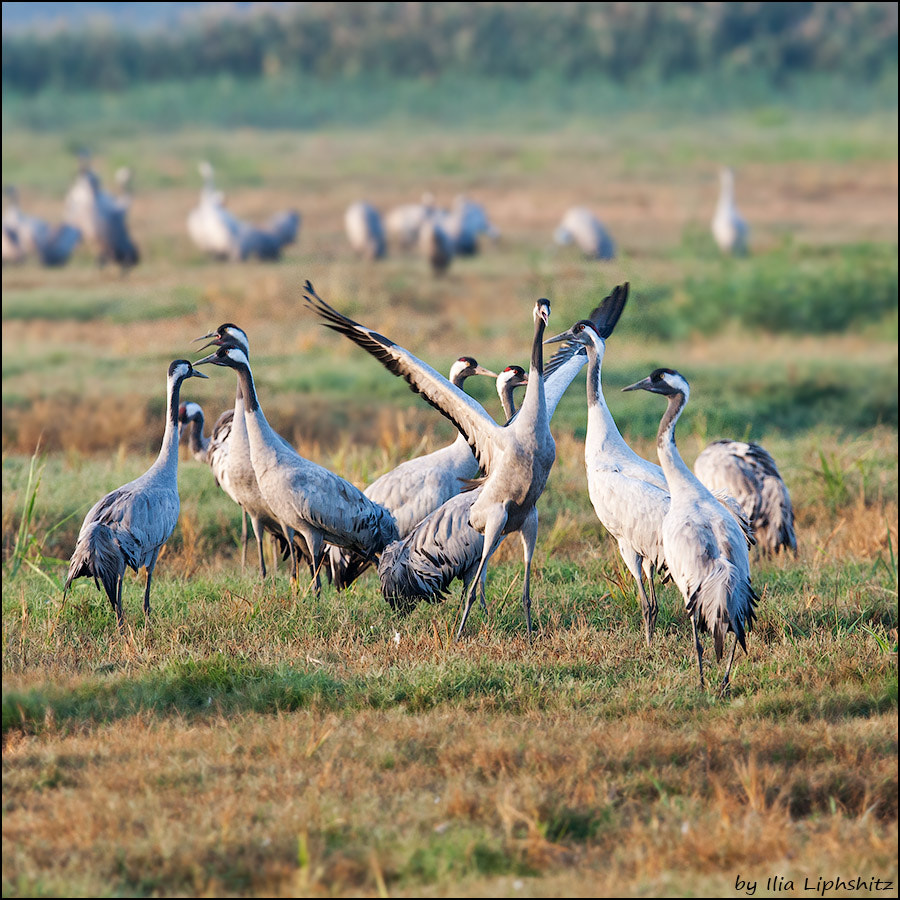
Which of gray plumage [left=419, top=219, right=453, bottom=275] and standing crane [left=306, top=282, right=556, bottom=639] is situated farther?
gray plumage [left=419, top=219, right=453, bottom=275]

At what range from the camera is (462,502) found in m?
6.21

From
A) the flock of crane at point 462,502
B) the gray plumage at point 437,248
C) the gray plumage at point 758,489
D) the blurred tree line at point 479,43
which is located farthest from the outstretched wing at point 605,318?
the blurred tree line at point 479,43

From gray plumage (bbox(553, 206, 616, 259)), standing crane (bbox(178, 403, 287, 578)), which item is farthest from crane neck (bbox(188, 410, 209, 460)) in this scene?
gray plumage (bbox(553, 206, 616, 259))

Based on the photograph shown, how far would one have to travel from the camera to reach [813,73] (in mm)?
38844

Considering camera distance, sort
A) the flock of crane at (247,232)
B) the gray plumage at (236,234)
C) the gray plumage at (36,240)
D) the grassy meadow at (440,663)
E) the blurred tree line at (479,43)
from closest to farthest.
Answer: the grassy meadow at (440,663) < the flock of crane at (247,232) < the gray plumage at (36,240) < the gray plumage at (236,234) < the blurred tree line at (479,43)

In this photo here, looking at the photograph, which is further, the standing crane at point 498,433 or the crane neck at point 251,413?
the crane neck at point 251,413

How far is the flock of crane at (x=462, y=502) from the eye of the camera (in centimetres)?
530

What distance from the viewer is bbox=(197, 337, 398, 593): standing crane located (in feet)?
21.0

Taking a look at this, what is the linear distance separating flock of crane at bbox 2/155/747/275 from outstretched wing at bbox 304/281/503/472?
40.7ft

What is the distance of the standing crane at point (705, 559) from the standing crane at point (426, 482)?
147 cm

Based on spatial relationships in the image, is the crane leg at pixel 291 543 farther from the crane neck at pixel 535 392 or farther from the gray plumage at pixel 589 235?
the gray plumage at pixel 589 235

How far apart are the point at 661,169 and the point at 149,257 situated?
45.8ft

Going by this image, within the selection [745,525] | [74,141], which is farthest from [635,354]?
[74,141]

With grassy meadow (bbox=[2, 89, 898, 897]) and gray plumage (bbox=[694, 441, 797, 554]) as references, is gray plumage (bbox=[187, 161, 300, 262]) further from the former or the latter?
gray plumage (bbox=[694, 441, 797, 554])
